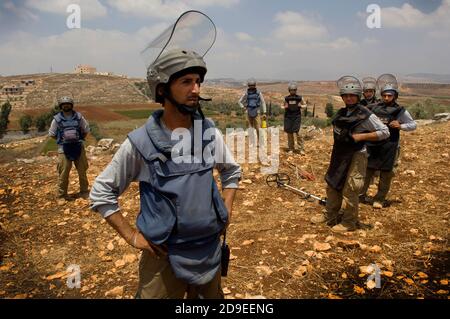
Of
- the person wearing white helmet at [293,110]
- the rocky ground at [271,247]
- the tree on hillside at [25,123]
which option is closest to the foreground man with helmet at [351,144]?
the rocky ground at [271,247]

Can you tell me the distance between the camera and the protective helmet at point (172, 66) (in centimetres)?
191

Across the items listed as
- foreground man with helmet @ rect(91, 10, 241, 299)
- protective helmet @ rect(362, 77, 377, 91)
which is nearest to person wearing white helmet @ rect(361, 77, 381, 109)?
protective helmet @ rect(362, 77, 377, 91)

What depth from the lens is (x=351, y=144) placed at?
4633 millimetres

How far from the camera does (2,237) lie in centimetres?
543

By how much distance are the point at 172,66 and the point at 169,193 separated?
0.74 metres

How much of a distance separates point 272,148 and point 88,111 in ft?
220

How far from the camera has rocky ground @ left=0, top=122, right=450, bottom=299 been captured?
3.87m

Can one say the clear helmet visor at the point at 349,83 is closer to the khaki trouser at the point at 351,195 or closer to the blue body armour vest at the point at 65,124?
the khaki trouser at the point at 351,195

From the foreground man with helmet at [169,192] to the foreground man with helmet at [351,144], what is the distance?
308 centimetres

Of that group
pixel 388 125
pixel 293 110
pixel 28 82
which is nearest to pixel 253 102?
pixel 293 110

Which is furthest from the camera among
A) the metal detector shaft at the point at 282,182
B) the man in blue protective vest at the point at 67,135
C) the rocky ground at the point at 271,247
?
the metal detector shaft at the point at 282,182

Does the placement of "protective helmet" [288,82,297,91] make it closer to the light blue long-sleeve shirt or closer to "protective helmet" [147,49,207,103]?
"protective helmet" [147,49,207,103]

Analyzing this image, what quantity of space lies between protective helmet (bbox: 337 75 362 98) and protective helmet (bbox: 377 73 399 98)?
138 cm
